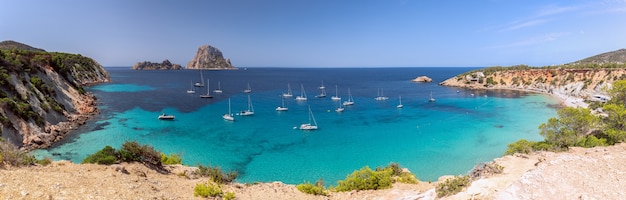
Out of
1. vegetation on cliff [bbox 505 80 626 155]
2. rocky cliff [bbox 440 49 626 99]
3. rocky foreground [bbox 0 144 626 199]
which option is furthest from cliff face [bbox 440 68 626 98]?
rocky foreground [bbox 0 144 626 199]

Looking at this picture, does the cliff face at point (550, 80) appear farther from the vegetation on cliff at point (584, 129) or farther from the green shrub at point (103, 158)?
the green shrub at point (103, 158)

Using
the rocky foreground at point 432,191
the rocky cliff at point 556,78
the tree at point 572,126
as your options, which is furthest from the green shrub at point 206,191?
the rocky cliff at point 556,78

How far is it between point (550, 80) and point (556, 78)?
174cm

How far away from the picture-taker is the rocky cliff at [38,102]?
112ft

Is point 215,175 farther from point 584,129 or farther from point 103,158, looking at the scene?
point 584,129

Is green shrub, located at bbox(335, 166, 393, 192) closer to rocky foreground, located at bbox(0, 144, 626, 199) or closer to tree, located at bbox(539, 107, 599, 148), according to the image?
rocky foreground, located at bbox(0, 144, 626, 199)

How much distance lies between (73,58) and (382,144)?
388 ft

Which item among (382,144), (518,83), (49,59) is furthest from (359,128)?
(518,83)

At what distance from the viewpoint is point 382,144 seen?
3997 cm

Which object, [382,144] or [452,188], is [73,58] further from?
[452,188]

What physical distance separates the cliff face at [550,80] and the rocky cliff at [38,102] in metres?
104

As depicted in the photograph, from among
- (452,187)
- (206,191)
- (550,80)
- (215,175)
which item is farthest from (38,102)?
(550,80)

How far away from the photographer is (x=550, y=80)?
96188mm

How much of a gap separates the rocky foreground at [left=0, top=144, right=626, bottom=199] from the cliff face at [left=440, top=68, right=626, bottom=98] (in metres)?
78.8
